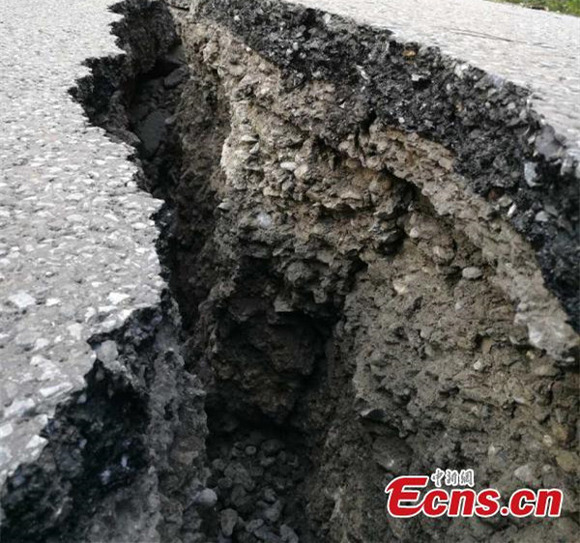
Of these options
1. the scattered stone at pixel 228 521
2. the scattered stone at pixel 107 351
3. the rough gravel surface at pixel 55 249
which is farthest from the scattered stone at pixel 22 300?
the scattered stone at pixel 228 521

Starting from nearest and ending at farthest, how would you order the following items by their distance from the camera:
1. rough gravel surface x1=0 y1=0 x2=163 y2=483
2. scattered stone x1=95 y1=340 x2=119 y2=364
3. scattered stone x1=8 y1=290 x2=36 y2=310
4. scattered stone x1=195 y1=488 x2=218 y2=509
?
rough gravel surface x1=0 y1=0 x2=163 y2=483, scattered stone x1=95 y1=340 x2=119 y2=364, scattered stone x1=8 y1=290 x2=36 y2=310, scattered stone x1=195 y1=488 x2=218 y2=509

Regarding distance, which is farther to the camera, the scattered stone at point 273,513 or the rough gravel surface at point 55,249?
the scattered stone at point 273,513

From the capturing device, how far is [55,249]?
6.44ft

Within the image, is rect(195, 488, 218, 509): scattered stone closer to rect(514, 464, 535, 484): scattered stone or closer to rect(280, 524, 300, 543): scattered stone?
rect(514, 464, 535, 484): scattered stone

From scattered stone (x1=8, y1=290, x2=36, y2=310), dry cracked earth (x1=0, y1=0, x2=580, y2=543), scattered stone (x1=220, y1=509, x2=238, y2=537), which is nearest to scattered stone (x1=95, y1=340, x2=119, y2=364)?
dry cracked earth (x1=0, y1=0, x2=580, y2=543)

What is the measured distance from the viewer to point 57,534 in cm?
137

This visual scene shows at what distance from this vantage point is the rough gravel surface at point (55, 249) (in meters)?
1.44

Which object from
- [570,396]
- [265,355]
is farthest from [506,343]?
[265,355]

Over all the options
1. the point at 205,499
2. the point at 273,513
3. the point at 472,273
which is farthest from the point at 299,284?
the point at 205,499

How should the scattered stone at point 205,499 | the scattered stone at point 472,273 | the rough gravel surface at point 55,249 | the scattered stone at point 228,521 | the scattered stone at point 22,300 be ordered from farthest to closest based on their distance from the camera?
the scattered stone at point 228,521
the scattered stone at point 472,273
the scattered stone at point 205,499
the scattered stone at point 22,300
the rough gravel surface at point 55,249

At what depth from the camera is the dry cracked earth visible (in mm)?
1602

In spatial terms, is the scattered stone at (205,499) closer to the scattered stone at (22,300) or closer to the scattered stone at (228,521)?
the scattered stone at (22,300)

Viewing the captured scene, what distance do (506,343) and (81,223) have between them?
1.54 m

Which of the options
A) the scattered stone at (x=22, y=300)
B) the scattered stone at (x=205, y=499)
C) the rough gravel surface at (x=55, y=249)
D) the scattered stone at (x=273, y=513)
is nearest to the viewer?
the rough gravel surface at (x=55, y=249)
